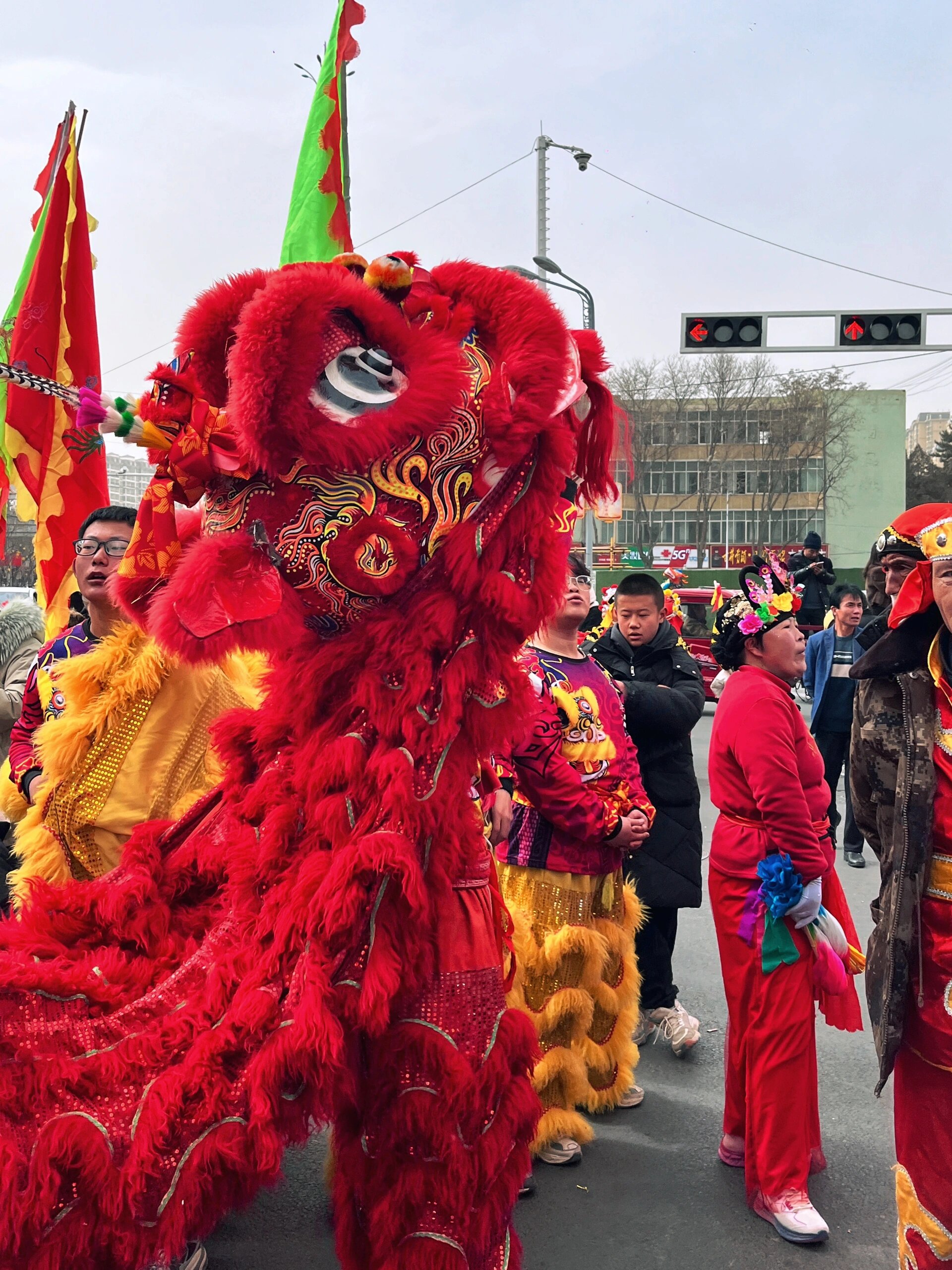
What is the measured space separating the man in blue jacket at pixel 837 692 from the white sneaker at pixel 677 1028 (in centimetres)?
347

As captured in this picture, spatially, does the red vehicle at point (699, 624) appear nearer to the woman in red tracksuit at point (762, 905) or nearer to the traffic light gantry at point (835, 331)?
the traffic light gantry at point (835, 331)

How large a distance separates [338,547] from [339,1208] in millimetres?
1115

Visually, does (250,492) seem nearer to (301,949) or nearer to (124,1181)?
(301,949)

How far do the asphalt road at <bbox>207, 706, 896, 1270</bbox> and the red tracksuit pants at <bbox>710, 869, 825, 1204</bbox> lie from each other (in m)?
0.18

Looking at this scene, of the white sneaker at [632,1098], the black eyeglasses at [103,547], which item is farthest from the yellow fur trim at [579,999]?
the black eyeglasses at [103,547]

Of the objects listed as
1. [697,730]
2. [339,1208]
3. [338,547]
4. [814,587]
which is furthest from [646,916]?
[697,730]

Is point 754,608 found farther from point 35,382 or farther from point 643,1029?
point 35,382

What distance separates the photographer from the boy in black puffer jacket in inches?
183

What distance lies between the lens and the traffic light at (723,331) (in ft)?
44.7

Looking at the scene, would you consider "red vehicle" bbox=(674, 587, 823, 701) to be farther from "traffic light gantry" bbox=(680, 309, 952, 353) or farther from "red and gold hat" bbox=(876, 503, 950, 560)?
"red and gold hat" bbox=(876, 503, 950, 560)

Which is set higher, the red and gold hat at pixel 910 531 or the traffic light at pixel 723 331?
the traffic light at pixel 723 331

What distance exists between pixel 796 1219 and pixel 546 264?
1441cm

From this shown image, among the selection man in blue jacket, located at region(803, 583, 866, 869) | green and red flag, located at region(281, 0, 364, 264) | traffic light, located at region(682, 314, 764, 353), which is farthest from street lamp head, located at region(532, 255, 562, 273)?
green and red flag, located at region(281, 0, 364, 264)

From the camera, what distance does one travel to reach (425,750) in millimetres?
1724
